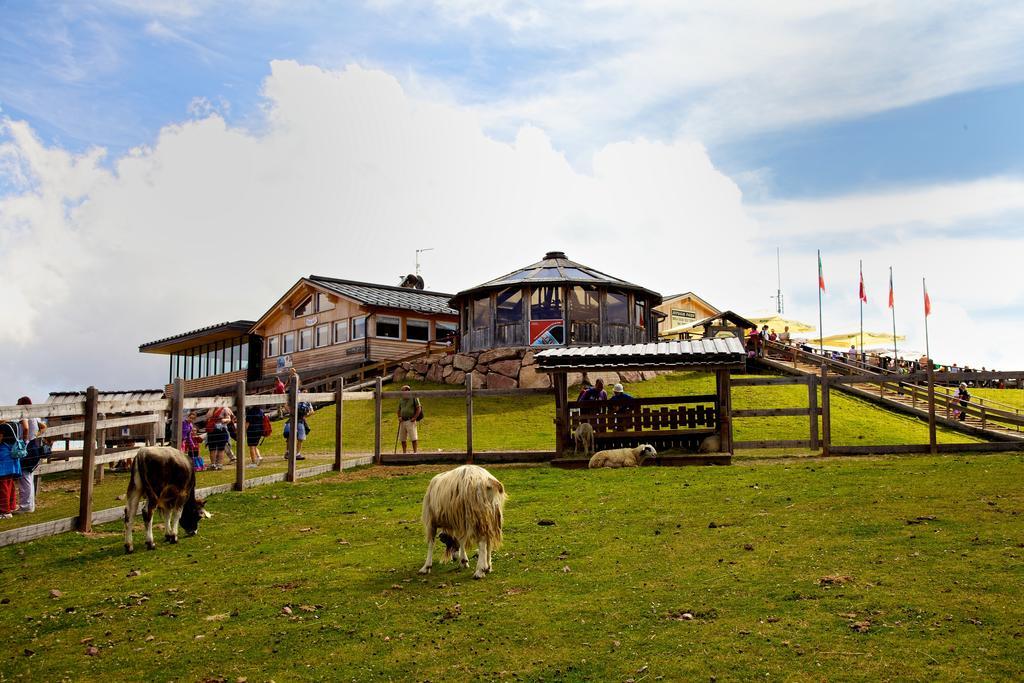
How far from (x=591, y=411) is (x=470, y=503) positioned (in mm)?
11178

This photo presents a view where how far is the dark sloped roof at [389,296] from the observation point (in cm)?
5144

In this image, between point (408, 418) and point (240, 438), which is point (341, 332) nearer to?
point (408, 418)

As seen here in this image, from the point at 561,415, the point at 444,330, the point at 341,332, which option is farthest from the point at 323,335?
the point at 561,415

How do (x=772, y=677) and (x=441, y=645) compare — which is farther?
(x=441, y=645)

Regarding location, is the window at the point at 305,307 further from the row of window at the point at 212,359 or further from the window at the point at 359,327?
the row of window at the point at 212,359

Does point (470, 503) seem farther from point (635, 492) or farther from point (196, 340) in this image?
point (196, 340)

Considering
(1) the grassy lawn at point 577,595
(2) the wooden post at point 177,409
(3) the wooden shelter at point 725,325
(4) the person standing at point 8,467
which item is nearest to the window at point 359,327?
(3) the wooden shelter at point 725,325

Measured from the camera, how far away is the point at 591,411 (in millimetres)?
21531

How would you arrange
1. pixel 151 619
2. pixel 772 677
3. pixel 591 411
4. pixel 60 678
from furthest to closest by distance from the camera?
pixel 591 411
pixel 151 619
pixel 60 678
pixel 772 677

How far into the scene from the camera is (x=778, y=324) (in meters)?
61.9

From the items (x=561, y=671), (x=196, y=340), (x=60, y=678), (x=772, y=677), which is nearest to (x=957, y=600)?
(x=772, y=677)

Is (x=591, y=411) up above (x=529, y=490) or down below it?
above

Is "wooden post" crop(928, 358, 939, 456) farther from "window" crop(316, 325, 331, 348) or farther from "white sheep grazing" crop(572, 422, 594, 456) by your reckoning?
"window" crop(316, 325, 331, 348)

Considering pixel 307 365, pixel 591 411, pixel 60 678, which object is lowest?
pixel 60 678
